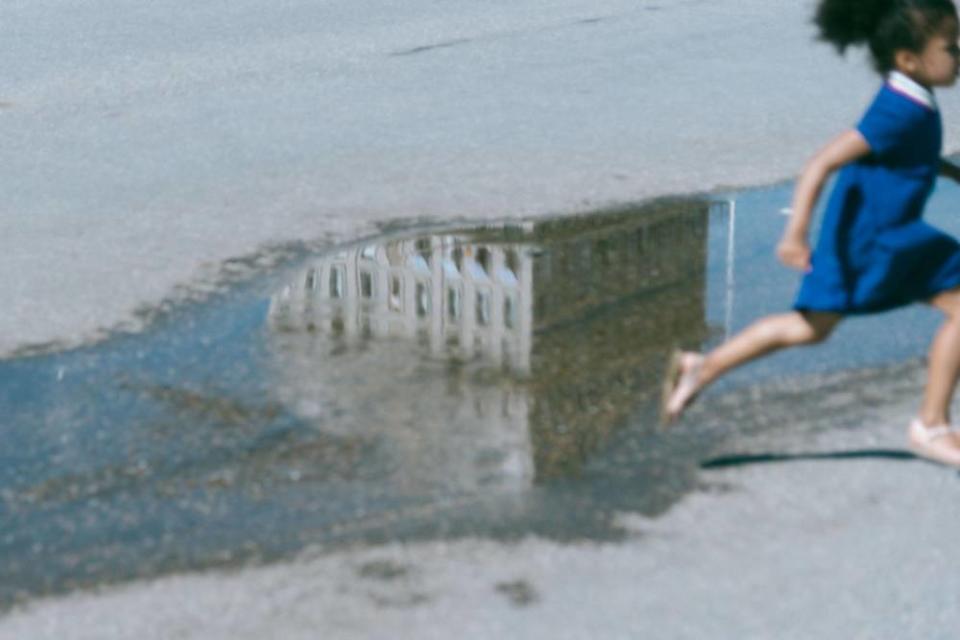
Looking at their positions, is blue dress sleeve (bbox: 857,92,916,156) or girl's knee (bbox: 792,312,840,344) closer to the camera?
blue dress sleeve (bbox: 857,92,916,156)

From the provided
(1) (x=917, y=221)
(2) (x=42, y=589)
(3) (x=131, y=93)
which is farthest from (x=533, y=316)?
(3) (x=131, y=93)

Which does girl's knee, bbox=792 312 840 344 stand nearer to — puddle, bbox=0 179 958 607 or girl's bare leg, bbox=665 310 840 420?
girl's bare leg, bbox=665 310 840 420

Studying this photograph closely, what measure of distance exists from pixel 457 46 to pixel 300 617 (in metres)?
7.88

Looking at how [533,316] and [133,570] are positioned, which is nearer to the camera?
[133,570]

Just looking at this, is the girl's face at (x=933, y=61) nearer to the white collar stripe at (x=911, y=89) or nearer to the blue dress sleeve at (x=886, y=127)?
the white collar stripe at (x=911, y=89)

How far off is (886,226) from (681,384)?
72 cm

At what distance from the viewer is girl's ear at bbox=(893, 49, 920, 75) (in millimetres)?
5168

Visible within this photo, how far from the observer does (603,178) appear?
330 inches

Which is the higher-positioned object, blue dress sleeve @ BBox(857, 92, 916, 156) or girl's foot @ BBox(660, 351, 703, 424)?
blue dress sleeve @ BBox(857, 92, 916, 156)

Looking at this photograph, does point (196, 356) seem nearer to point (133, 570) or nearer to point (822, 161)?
point (133, 570)

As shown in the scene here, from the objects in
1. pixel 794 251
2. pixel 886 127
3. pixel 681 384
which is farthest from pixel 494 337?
pixel 886 127

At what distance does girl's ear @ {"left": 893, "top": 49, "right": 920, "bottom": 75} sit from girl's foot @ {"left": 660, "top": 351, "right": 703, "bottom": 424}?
955 millimetres

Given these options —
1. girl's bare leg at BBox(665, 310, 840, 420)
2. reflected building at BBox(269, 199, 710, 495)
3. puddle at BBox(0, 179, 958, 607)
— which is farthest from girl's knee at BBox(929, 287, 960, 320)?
reflected building at BBox(269, 199, 710, 495)

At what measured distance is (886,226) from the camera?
5133mm
